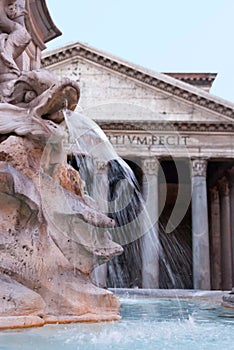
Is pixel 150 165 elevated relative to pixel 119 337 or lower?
elevated

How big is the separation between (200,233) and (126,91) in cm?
693

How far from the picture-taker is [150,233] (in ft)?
69.1

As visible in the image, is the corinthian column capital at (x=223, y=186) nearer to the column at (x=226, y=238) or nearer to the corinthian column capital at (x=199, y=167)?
the column at (x=226, y=238)

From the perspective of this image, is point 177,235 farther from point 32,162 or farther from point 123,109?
point 32,162

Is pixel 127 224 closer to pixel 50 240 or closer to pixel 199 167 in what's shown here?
pixel 199 167

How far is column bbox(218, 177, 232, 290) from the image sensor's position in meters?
23.9

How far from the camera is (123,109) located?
22.6 metres

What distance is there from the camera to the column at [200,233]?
2008cm

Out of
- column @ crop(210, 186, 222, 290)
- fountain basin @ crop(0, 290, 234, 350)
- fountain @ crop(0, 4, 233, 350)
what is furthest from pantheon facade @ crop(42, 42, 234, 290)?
fountain basin @ crop(0, 290, 234, 350)

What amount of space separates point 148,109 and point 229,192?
5219 millimetres

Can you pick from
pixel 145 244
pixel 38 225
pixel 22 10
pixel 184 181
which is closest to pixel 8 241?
pixel 38 225

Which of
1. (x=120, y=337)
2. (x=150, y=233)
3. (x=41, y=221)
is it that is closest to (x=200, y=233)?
(x=150, y=233)

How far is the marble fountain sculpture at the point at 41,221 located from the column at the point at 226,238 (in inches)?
815

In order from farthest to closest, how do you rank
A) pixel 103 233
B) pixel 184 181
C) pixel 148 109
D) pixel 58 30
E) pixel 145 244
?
pixel 184 181, pixel 148 109, pixel 145 244, pixel 58 30, pixel 103 233
